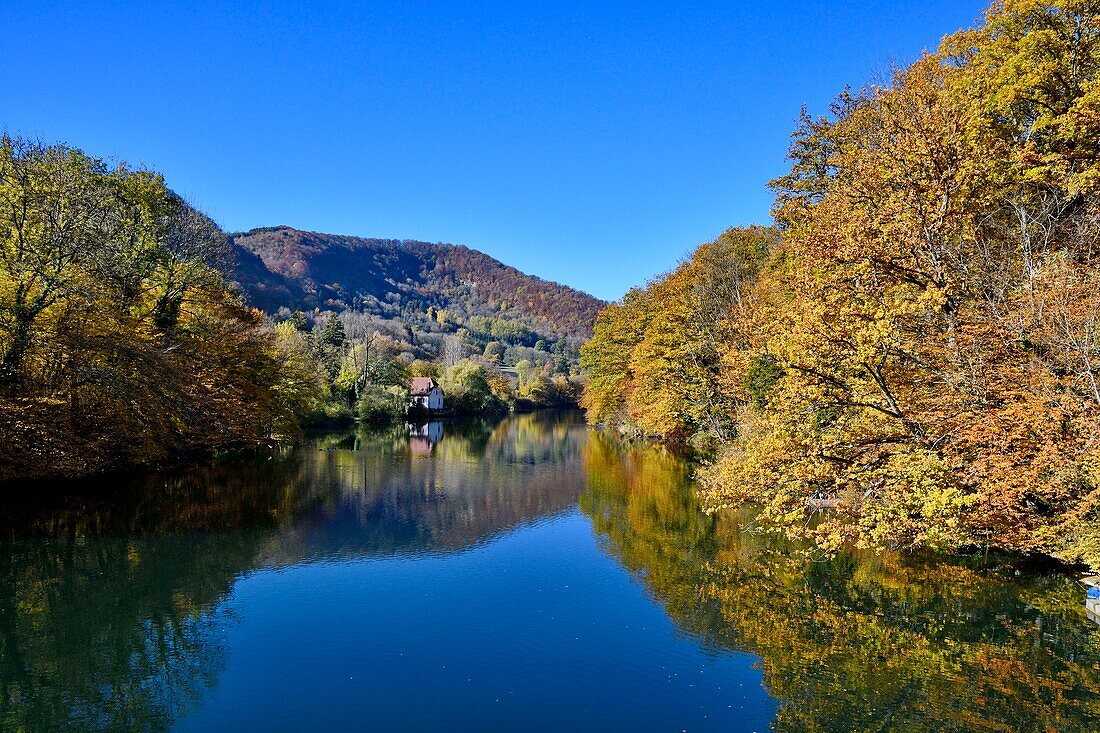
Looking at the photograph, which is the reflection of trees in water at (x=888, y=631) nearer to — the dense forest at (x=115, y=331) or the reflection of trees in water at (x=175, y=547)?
the reflection of trees in water at (x=175, y=547)

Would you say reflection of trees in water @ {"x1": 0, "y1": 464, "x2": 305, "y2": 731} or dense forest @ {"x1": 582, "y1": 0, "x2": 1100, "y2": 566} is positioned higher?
dense forest @ {"x1": 582, "y1": 0, "x2": 1100, "y2": 566}

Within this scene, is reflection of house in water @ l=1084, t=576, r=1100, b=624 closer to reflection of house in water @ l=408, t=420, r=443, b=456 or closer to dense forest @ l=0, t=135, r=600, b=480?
dense forest @ l=0, t=135, r=600, b=480

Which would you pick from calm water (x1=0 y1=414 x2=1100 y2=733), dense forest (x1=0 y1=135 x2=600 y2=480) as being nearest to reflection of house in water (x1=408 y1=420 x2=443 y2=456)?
dense forest (x1=0 y1=135 x2=600 y2=480)

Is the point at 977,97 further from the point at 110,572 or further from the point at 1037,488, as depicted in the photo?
the point at 110,572

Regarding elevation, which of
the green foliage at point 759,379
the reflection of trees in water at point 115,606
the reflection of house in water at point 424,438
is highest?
the green foliage at point 759,379

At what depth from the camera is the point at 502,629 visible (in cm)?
1099

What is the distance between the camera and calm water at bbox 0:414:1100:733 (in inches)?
321

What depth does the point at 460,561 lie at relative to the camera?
1527cm

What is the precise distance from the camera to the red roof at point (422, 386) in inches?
2953

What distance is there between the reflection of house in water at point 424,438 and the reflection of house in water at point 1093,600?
100 ft

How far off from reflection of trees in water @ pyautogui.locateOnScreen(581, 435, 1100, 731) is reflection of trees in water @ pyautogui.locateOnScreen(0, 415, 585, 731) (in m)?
7.09

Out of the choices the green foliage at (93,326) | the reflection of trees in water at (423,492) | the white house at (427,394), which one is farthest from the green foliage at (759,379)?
the white house at (427,394)

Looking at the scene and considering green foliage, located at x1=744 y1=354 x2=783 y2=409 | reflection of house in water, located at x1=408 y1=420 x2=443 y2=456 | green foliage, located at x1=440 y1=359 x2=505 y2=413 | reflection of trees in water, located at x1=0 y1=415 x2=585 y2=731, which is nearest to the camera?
reflection of trees in water, located at x1=0 y1=415 x2=585 y2=731

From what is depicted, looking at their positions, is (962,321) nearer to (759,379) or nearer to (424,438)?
(759,379)
